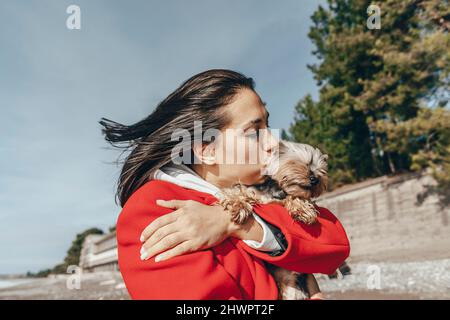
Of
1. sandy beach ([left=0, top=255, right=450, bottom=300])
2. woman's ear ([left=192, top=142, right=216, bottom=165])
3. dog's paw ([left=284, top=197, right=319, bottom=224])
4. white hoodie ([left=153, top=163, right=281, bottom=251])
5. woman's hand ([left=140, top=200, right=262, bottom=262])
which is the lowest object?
sandy beach ([left=0, top=255, right=450, bottom=300])

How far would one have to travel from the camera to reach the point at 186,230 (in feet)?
5.50

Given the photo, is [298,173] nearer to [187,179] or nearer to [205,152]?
[205,152]

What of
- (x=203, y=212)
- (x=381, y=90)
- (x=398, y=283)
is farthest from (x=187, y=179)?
(x=381, y=90)

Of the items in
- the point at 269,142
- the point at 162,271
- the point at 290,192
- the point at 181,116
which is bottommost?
the point at 162,271

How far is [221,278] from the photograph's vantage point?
1606 millimetres

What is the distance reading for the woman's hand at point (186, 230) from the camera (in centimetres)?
163

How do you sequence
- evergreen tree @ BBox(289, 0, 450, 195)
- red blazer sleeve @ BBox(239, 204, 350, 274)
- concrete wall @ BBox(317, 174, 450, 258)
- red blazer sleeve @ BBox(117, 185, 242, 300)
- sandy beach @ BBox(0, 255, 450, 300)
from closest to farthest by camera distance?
red blazer sleeve @ BBox(117, 185, 242, 300) → red blazer sleeve @ BBox(239, 204, 350, 274) → sandy beach @ BBox(0, 255, 450, 300) → evergreen tree @ BBox(289, 0, 450, 195) → concrete wall @ BBox(317, 174, 450, 258)

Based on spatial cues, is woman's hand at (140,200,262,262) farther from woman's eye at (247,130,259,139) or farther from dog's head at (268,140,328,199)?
dog's head at (268,140,328,199)

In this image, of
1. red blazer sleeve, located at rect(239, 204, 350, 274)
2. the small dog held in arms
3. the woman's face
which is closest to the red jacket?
red blazer sleeve, located at rect(239, 204, 350, 274)

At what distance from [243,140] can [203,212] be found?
0.48 m

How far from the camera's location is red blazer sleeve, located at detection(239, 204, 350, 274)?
185 centimetres

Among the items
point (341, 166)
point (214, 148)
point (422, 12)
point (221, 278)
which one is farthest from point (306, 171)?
point (341, 166)
